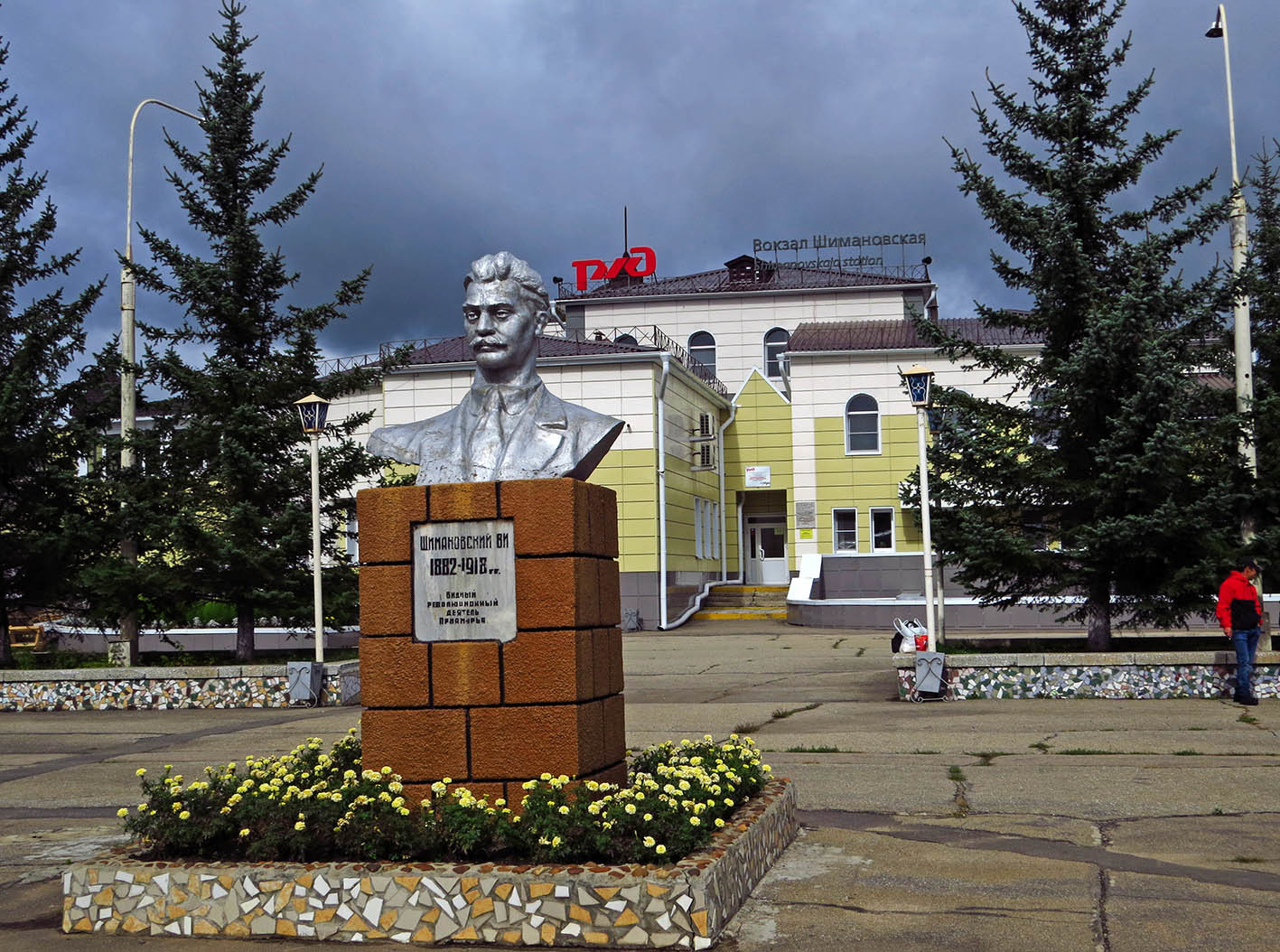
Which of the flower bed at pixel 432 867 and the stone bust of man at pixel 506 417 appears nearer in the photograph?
the flower bed at pixel 432 867

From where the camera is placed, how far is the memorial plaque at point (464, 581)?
6.50m

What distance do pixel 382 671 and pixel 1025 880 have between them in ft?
11.4

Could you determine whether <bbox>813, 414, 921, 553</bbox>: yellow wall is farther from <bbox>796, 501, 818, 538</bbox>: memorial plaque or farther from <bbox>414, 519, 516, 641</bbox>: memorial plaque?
<bbox>414, 519, 516, 641</bbox>: memorial plaque

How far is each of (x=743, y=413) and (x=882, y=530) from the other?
19.5ft

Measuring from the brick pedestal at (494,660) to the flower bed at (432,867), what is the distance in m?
0.21

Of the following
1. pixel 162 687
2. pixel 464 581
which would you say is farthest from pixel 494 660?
pixel 162 687

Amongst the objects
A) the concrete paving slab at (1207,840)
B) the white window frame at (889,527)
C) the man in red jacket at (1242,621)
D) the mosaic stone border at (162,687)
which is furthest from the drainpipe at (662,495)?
the concrete paving slab at (1207,840)

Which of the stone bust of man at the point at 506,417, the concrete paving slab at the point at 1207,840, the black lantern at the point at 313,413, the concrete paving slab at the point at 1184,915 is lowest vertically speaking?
the concrete paving slab at the point at 1207,840

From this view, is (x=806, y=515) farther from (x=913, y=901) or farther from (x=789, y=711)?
(x=913, y=901)

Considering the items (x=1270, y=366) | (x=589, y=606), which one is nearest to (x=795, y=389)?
(x=1270, y=366)

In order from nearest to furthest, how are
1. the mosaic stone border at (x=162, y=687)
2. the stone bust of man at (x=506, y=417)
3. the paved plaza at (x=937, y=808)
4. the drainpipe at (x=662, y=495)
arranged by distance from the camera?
the paved plaza at (x=937, y=808) < the stone bust of man at (x=506, y=417) < the mosaic stone border at (x=162, y=687) < the drainpipe at (x=662, y=495)

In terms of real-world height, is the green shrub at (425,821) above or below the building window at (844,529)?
below

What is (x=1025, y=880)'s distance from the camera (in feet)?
20.6

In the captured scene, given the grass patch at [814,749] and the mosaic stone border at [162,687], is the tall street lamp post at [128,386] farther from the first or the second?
the grass patch at [814,749]
